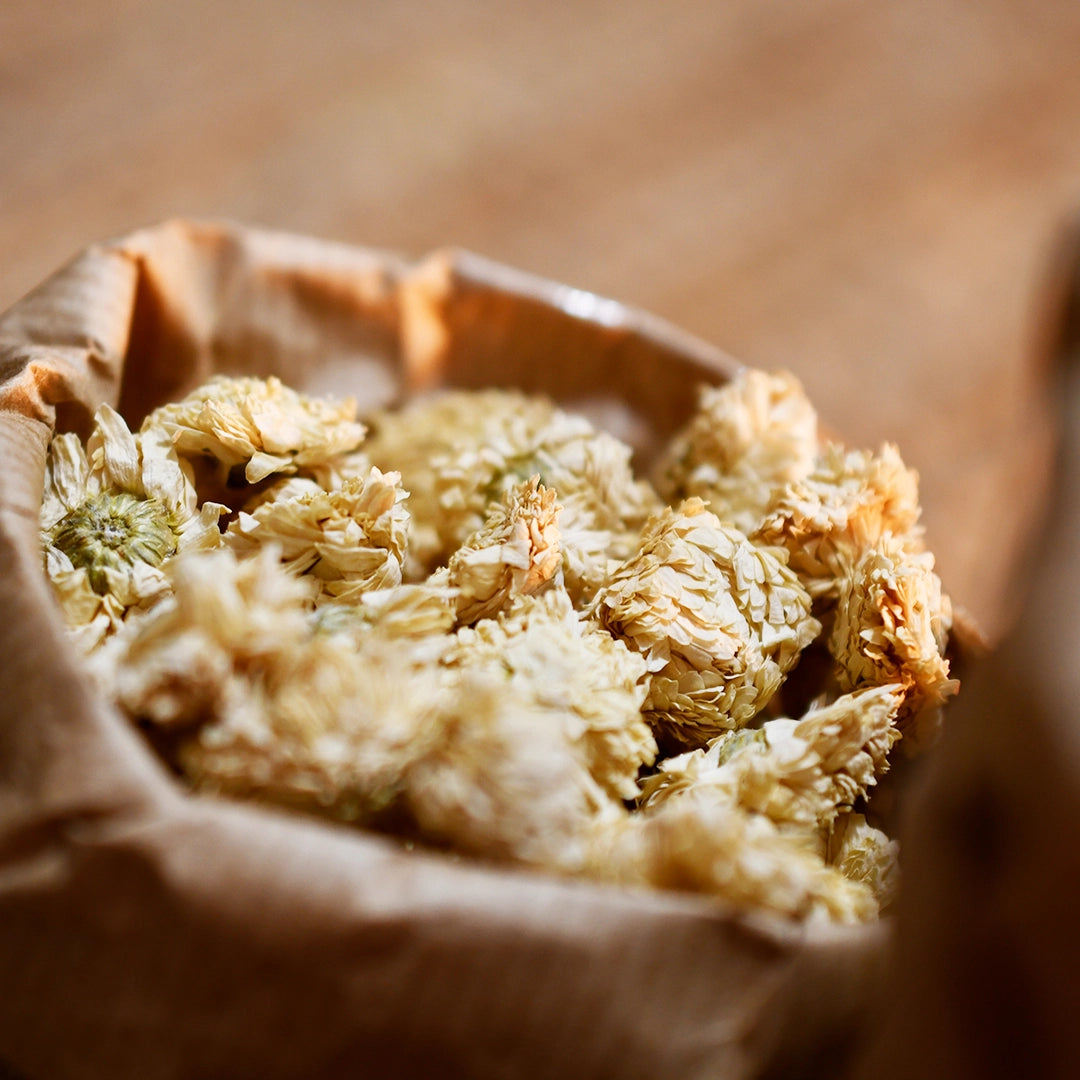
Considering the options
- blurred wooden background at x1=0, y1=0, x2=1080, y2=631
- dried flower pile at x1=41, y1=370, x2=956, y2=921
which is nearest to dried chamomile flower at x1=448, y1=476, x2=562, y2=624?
dried flower pile at x1=41, y1=370, x2=956, y2=921

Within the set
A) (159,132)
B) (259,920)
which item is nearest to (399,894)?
(259,920)

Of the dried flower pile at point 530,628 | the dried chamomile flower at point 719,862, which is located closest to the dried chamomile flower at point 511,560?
the dried flower pile at point 530,628

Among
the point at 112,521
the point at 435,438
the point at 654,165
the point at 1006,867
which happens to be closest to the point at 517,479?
the point at 435,438

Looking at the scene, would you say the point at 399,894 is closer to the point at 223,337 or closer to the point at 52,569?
A: the point at 52,569

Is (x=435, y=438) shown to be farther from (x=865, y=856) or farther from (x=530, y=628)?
(x=865, y=856)

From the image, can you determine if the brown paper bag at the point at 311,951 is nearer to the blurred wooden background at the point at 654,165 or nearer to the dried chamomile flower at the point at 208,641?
the dried chamomile flower at the point at 208,641

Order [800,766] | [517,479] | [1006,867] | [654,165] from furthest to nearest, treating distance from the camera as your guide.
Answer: [654,165]
[517,479]
[800,766]
[1006,867]
